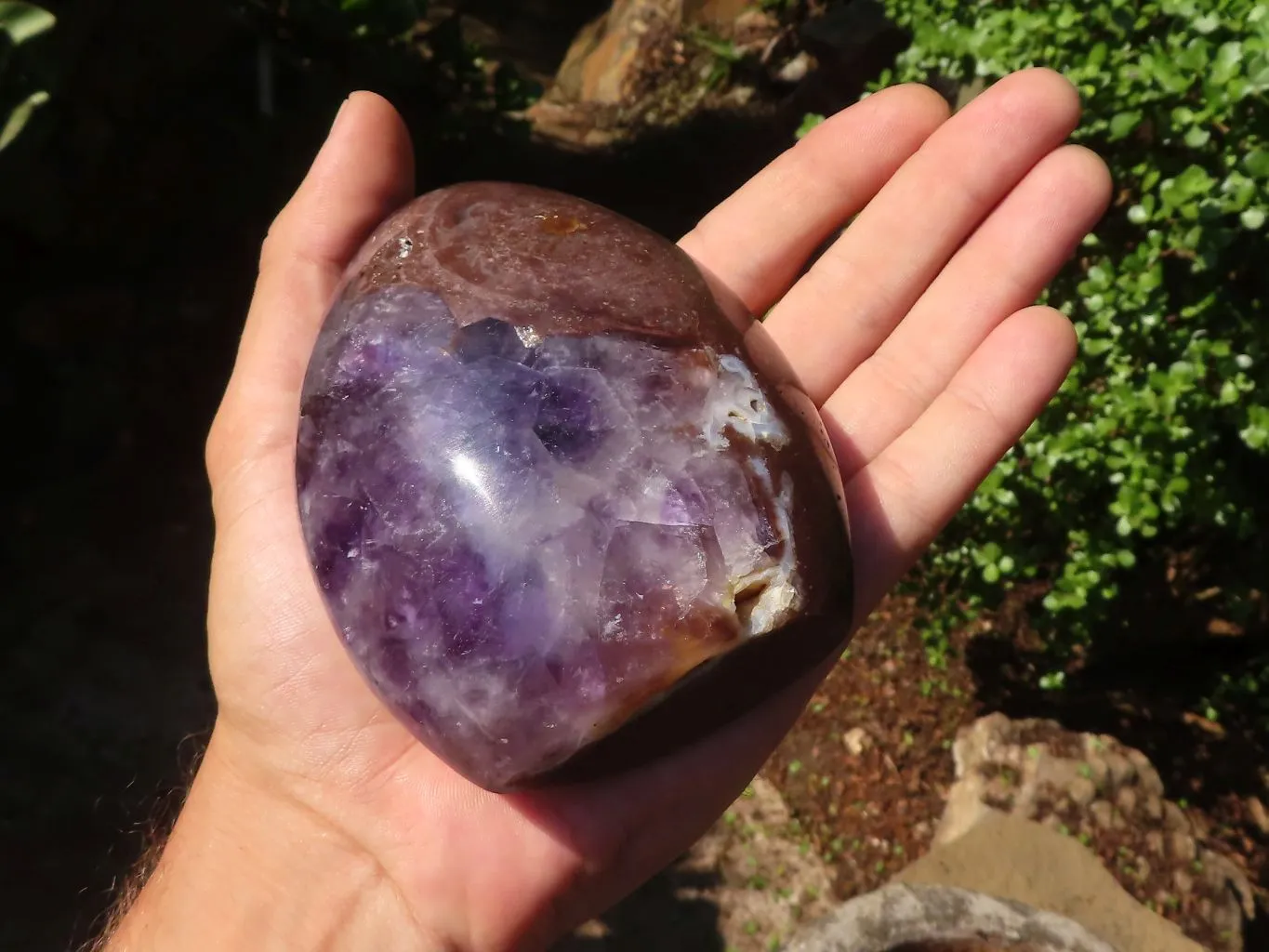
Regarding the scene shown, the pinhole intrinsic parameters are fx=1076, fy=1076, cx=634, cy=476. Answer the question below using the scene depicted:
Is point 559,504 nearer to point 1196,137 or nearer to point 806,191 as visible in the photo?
point 806,191

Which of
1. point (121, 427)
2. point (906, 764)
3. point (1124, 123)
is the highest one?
point (1124, 123)

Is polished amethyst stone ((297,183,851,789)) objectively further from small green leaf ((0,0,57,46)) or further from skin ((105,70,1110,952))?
small green leaf ((0,0,57,46))

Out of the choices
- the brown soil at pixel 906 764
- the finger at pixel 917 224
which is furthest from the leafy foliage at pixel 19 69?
the brown soil at pixel 906 764

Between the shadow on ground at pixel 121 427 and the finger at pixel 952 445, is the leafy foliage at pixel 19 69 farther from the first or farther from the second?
the finger at pixel 952 445

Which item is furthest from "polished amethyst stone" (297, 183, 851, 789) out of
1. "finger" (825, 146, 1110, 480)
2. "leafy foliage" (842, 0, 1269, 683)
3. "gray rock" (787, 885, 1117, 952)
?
"leafy foliage" (842, 0, 1269, 683)

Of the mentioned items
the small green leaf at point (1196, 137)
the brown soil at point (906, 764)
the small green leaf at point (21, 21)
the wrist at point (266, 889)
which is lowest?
the brown soil at point (906, 764)

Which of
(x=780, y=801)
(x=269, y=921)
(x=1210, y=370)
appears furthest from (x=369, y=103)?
(x=780, y=801)

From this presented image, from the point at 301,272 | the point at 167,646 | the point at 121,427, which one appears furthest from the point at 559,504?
the point at 121,427
